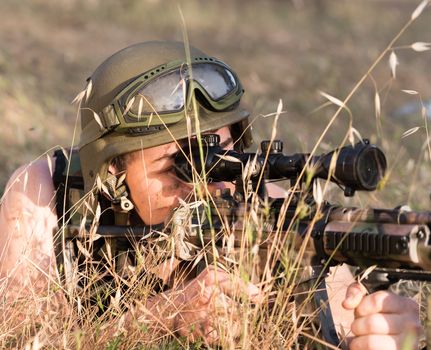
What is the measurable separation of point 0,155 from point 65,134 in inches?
49.8

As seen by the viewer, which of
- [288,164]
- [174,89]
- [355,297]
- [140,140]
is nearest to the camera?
[355,297]

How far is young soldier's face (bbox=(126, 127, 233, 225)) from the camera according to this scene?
361cm

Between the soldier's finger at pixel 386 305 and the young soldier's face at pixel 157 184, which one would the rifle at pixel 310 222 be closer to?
the soldier's finger at pixel 386 305

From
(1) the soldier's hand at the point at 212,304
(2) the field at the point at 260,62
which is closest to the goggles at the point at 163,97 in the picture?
(1) the soldier's hand at the point at 212,304

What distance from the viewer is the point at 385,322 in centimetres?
276

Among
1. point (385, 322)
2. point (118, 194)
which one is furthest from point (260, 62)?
point (385, 322)

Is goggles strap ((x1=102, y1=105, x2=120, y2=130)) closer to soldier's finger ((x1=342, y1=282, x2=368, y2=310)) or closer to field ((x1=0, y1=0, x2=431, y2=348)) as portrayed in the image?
soldier's finger ((x1=342, y1=282, x2=368, y2=310))

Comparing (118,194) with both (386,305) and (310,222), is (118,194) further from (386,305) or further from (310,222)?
(386,305)

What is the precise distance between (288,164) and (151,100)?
2.82 feet

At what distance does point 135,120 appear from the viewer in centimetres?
361

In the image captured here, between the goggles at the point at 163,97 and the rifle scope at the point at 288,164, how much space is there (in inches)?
7.0

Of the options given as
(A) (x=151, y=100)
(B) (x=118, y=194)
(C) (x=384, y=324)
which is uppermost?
(A) (x=151, y=100)

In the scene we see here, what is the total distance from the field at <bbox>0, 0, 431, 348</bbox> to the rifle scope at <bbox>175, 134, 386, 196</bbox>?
6.06ft

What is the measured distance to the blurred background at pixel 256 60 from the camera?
24.4ft
